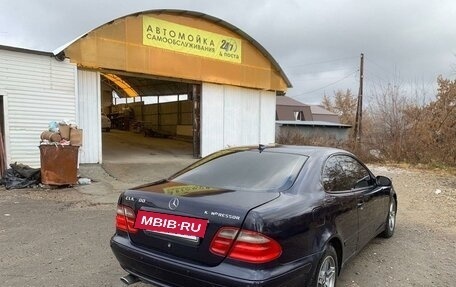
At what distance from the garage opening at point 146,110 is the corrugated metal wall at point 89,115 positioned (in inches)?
282

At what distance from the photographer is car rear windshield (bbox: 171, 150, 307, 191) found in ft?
10.7

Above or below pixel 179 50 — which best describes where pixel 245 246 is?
below

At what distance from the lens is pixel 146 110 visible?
27188mm

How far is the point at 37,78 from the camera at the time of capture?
10445 millimetres

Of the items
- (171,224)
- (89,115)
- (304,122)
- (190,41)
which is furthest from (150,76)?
(304,122)

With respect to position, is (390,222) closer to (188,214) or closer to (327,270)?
(327,270)

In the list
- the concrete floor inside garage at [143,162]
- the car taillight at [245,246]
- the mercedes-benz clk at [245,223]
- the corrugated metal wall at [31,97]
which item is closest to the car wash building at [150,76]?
the corrugated metal wall at [31,97]

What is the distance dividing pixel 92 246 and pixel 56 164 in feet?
14.5

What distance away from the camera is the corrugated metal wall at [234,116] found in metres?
14.9

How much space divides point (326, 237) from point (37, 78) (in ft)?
32.9

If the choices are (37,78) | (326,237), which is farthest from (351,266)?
(37,78)

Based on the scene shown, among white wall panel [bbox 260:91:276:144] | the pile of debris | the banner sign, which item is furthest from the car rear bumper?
white wall panel [bbox 260:91:276:144]

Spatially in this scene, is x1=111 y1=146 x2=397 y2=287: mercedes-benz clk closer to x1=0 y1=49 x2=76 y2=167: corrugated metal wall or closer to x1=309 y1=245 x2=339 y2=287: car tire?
x1=309 y1=245 x2=339 y2=287: car tire

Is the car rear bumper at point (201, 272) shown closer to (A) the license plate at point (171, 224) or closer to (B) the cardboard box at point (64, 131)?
(A) the license plate at point (171, 224)
